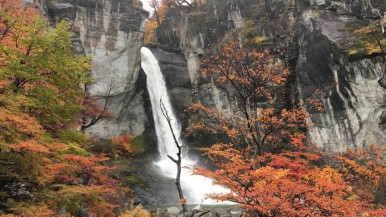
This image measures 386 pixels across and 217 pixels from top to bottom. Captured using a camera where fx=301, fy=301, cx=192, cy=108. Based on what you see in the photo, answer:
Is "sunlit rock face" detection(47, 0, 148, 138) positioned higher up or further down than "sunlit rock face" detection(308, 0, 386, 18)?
further down

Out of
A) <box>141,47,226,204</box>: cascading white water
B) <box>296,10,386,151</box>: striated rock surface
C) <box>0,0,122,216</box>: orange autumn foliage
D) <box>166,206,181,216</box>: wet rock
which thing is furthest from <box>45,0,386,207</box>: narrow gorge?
<box>0,0,122,216</box>: orange autumn foliage

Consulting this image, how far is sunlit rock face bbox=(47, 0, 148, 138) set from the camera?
27375 mm

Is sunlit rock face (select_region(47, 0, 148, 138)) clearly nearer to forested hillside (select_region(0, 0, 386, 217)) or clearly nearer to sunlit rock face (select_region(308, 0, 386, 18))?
forested hillside (select_region(0, 0, 386, 217))

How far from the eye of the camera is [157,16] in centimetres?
4256

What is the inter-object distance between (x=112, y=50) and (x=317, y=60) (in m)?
18.1

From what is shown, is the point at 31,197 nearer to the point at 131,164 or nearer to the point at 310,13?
the point at 131,164

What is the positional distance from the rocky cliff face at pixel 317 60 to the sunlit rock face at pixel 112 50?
4.19 meters

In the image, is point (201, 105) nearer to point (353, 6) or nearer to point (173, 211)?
point (173, 211)

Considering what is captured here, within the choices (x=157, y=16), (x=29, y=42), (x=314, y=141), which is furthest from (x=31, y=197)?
(x=157, y=16)

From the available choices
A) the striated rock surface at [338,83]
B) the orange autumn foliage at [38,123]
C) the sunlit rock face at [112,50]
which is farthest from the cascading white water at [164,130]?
the orange autumn foliage at [38,123]

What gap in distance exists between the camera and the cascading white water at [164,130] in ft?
76.1

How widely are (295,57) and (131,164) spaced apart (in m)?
16.4

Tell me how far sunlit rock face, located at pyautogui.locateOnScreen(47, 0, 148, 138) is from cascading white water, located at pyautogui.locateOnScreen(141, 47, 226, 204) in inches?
56.2

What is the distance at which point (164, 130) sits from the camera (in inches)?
1175
